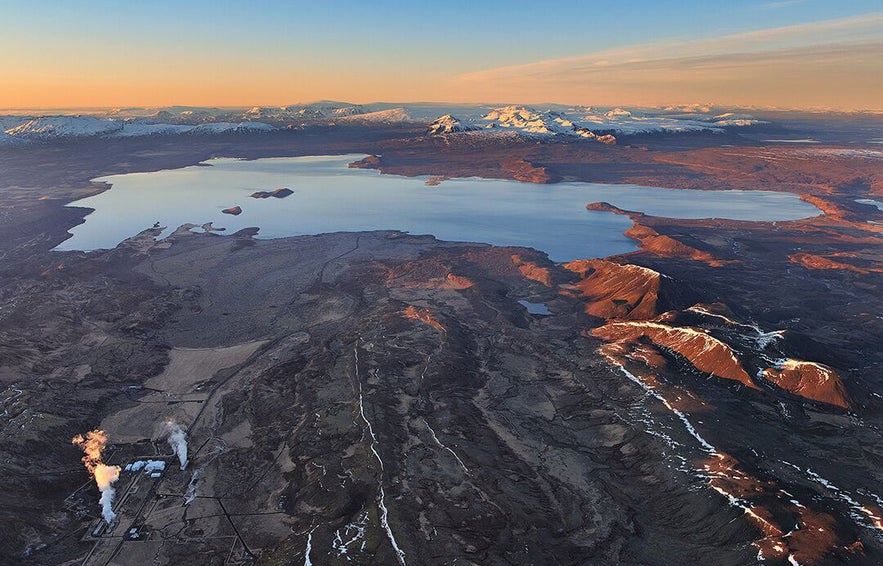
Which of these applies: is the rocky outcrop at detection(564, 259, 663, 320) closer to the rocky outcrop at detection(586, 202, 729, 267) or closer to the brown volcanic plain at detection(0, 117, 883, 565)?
the brown volcanic plain at detection(0, 117, 883, 565)

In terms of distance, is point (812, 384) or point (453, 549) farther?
point (812, 384)

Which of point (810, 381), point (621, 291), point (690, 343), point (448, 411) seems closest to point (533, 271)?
point (621, 291)

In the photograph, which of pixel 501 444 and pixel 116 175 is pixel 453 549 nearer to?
pixel 501 444

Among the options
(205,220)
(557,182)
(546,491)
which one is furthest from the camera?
(557,182)

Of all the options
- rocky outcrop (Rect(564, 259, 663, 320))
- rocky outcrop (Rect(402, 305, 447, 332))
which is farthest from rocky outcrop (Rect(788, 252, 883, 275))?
rocky outcrop (Rect(402, 305, 447, 332))

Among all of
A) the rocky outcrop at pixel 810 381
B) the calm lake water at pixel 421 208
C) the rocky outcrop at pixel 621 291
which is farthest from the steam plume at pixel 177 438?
the calm lake water at pixel 421 208

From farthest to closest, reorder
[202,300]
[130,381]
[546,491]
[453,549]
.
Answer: [202,300]
[130,381]
[546,491]
[453,549]

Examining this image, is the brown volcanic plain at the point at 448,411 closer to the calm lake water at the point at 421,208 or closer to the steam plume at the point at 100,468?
the steam plume at the point at 100,468

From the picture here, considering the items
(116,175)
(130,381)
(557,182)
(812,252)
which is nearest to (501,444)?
(130,381)
